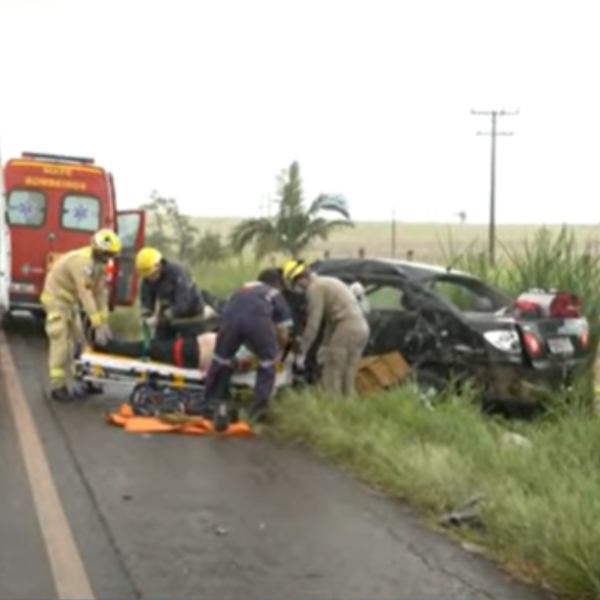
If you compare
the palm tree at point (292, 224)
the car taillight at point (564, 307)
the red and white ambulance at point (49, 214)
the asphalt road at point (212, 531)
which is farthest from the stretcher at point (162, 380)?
the palm tree at point (292, 224)

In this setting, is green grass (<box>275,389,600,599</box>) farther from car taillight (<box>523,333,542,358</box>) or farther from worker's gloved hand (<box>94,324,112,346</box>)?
worker's gloved hand (<box>94,324,112,346</box>)

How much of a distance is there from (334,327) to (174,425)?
76.3 inches

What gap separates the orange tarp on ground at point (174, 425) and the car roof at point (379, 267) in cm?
287

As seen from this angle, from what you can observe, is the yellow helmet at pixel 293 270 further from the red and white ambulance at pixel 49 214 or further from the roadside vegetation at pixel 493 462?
the red and white ambulance at pixel 49 214

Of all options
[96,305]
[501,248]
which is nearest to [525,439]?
[96,305]

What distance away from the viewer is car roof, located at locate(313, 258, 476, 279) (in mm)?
13781

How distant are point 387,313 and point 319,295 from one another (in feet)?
3.77

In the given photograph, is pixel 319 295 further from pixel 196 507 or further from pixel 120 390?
pixel 196 507

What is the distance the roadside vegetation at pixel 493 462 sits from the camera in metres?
6.96

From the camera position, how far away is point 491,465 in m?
9.32

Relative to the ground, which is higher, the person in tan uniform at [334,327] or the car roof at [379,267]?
the car roof at [379,267]

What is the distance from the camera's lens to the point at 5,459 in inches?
Answer: 395

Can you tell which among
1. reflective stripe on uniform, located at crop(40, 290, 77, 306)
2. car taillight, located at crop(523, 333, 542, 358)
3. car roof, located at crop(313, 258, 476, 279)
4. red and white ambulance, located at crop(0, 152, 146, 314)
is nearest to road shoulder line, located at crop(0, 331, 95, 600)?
reflective stripe on uniform, located at crop(40, 290, 77, 306)

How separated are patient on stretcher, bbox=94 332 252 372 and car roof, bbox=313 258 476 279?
6.30 feet
